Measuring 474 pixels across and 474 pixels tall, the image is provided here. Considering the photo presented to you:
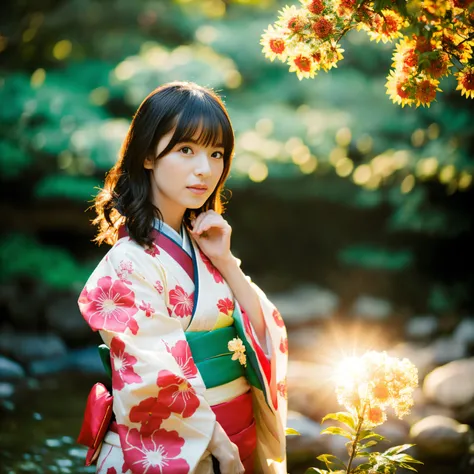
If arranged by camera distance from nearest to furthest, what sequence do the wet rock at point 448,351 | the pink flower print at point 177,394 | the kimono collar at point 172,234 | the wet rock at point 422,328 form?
the pink flower print at point 177,394 → the kimono collar at point 172,234 → the wet rock at point 448,351 → the wet rock at point 422,328

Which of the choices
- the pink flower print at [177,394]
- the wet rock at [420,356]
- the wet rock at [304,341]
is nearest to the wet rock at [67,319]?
the wet rock at [304,341]

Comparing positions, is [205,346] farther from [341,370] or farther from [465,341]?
[465,341]

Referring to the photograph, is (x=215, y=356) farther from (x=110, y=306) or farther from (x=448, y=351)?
(x=448, y=351)

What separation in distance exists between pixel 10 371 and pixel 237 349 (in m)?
5.55

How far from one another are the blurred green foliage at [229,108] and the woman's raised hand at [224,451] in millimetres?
6685

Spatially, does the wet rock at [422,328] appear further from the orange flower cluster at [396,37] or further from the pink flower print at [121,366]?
the pink flower print at [121,366]

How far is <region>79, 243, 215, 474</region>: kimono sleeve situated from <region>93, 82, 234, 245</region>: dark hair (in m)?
0.24

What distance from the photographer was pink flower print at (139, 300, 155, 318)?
212 centimetres

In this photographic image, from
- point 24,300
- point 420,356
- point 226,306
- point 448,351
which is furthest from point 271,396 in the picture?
point 24,300

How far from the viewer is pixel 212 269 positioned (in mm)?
2455

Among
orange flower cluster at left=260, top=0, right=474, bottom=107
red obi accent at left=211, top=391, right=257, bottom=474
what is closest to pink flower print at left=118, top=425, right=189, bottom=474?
red obi accent at left=211, top=391, right=257, bottom=474

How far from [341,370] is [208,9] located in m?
8.92

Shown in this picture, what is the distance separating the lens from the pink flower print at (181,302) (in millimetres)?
2252

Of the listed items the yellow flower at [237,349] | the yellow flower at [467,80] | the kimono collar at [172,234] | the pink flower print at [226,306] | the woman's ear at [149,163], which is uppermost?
the yellow flower at [467,80]
